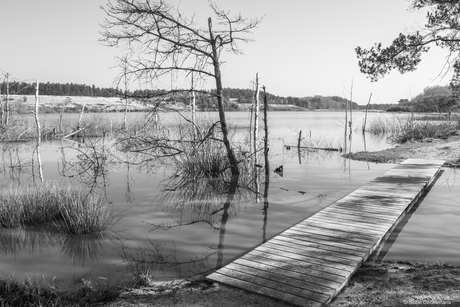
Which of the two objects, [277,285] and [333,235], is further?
[333,235]

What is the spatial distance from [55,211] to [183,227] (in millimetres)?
2405

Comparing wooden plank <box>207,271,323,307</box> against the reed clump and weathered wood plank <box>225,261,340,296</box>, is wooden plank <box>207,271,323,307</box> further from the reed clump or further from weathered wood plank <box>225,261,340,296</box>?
the reed clump

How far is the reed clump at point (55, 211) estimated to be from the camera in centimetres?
680

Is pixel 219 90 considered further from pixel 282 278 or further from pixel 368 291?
pixel 368 291

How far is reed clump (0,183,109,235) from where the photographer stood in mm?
6805

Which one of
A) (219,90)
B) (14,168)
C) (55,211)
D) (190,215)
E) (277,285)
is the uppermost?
(219,90)

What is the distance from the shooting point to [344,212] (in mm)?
6910

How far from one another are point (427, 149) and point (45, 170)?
15.6 meters

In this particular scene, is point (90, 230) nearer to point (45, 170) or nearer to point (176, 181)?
point (176, 181)

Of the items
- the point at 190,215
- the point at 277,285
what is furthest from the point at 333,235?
the point at 190,215

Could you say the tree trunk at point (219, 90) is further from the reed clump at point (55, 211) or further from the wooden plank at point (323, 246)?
the wooden plank at point (323, 246)

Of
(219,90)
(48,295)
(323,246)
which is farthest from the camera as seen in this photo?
(219,90)

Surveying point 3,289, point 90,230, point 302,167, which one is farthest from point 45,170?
point 3,289

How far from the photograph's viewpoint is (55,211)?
732 centimetres
